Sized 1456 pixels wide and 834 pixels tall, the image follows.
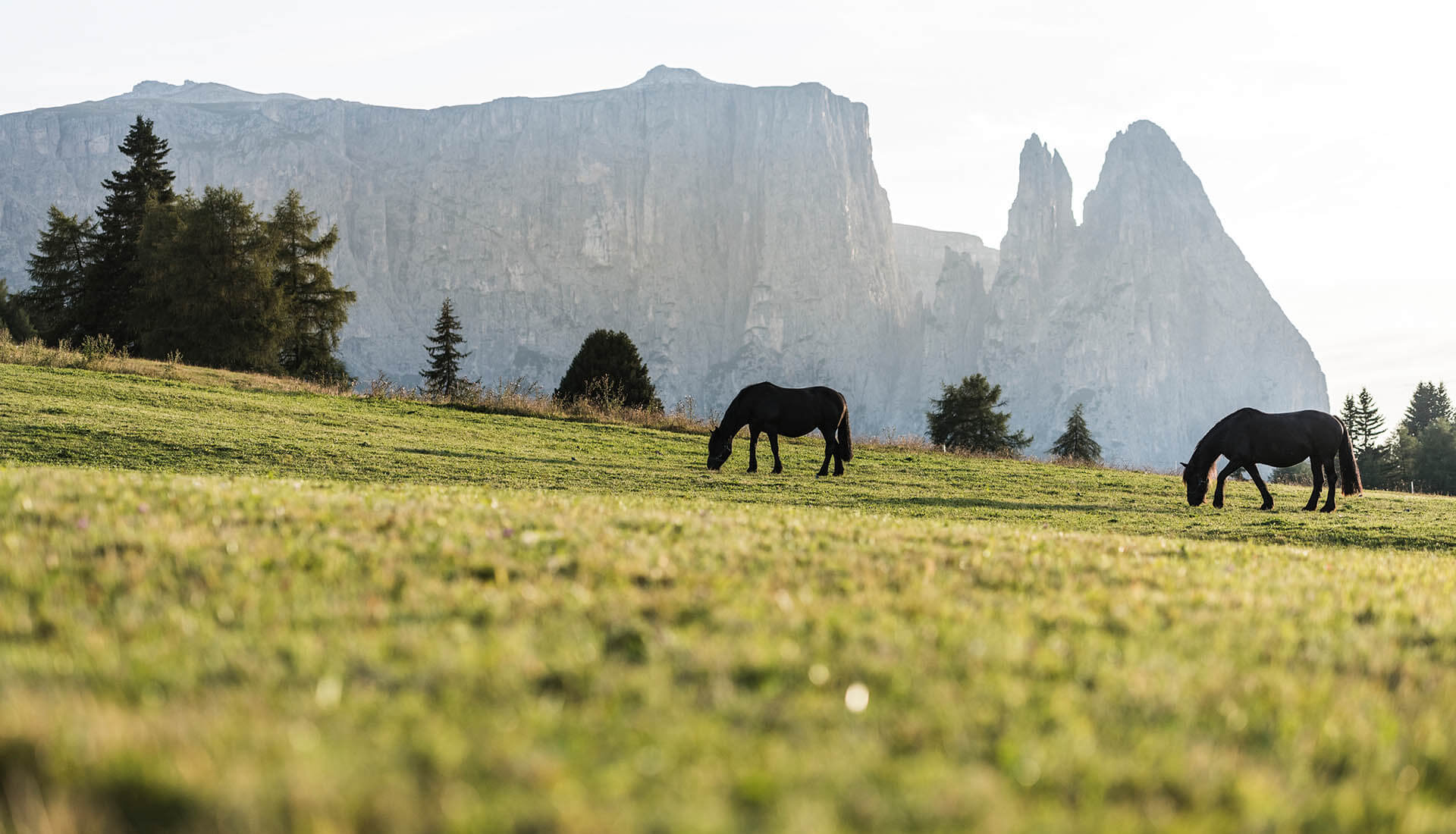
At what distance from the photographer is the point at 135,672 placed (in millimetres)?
3318

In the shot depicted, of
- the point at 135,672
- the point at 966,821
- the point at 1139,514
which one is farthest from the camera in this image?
the point at 1139,514

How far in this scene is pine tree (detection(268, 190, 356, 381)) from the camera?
199ft

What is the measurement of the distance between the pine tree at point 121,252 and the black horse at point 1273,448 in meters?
60.7

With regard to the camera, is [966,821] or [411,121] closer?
[966,821]

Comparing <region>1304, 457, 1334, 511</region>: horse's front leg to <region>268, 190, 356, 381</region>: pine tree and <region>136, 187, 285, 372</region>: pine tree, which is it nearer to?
<region>136, 187, 285, 372</region>: pine tree

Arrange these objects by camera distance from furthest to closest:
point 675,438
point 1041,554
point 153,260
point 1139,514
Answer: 1. point 153,260
2. point 675,438
3. point 1139,514
4. point 1041,554

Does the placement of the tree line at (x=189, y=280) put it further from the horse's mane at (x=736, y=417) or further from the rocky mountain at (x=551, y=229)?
the rocky mountain at (x=551, y=229)

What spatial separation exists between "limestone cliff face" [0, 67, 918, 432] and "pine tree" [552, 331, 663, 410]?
117 metres

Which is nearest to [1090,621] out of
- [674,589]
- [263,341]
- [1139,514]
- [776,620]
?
[776,620]

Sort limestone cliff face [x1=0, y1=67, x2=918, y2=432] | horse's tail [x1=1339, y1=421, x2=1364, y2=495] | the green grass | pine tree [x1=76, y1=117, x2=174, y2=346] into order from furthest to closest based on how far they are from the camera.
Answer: limestone cliff face [x1=0, y1=67, x2=918, y2=432] < pine tree [x1=76, y1=117, x2=174, y2=346] < horse's tail [x1=1339, y1=421, x2=1364, y2=495] < the green grass

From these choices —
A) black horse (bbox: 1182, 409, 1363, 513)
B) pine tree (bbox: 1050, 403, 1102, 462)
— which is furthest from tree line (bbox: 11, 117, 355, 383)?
pine tree (bbox: 1050, 403, 1102, 462)

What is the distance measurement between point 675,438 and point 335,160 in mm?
169284

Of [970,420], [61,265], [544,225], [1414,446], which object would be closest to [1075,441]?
[970,420]

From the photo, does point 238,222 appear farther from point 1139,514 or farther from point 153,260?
point 1139,514
